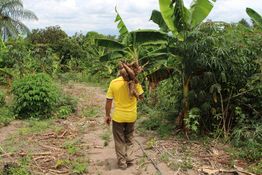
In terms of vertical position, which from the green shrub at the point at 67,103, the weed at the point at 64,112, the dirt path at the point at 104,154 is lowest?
the dirt path at the point at 104,154

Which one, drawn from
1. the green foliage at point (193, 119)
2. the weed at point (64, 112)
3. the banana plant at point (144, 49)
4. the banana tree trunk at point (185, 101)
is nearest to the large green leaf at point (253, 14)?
the banana plant at point (144, 49)

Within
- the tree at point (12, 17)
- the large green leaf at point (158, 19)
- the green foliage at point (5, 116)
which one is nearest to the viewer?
the green foliage at point (5, 116)

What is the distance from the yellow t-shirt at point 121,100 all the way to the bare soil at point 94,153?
861 mm

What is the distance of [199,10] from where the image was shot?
8719mm

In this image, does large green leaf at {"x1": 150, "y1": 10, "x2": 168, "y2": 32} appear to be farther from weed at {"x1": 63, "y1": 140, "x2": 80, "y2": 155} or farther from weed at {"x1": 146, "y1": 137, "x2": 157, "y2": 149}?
weed at {"x1": 63, "y1": 140, "x2": 80, "y2": 155}

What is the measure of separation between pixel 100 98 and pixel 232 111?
640 cm

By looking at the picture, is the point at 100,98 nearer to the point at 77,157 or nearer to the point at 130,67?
the point at 77,157

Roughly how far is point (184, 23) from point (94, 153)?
3271 mm

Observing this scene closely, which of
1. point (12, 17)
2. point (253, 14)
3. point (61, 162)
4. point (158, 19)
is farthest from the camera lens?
point (12, 17)

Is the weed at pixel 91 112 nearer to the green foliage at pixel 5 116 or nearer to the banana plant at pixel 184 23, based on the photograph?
the green foliage at pixel 5 116

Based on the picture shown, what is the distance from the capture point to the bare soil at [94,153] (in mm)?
6598

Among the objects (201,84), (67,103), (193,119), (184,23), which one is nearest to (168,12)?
(184,23)

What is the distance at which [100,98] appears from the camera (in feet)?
45.4

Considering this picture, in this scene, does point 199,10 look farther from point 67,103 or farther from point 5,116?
point 5,116
